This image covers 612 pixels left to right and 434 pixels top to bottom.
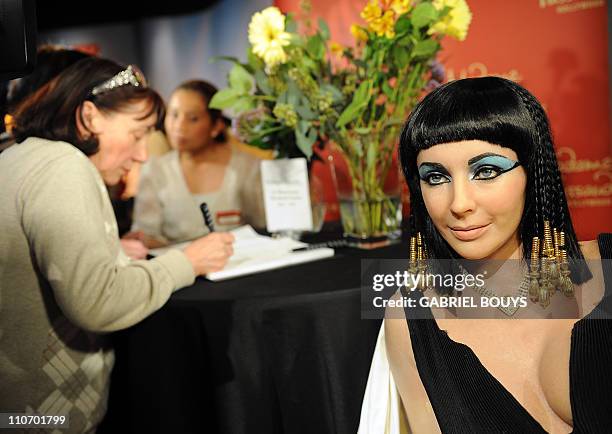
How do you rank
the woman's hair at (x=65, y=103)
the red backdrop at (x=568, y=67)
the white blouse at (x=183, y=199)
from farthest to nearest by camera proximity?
the white blouse at (x=183, y=199)
the red backdrop at (x=568, y=67)
the woman's hair at (x=65, y=103)

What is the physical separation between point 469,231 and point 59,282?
0.87 m

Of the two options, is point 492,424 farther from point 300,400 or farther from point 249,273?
point 249,273

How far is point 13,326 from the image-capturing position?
4.82 ft

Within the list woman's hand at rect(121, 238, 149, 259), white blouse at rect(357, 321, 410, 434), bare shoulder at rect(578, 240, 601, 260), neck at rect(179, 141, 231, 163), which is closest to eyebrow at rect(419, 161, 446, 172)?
bare shoulder at rect(578, 240, 601, 260)

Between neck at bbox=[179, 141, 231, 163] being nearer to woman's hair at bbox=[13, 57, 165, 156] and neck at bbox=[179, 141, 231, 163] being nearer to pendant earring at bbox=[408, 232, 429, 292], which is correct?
woman's hair at bbox=[13, 57, 165, 156]

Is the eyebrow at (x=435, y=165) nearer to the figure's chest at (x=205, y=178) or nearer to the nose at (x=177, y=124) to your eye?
the figure's chest at (x=205, y=178)

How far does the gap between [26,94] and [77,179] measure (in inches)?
13.6

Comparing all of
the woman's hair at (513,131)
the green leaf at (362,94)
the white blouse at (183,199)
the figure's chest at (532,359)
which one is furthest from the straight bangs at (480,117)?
the white blouse at (183,199)

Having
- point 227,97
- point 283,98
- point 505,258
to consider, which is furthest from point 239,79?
point 505,258

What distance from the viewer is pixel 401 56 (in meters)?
1.78

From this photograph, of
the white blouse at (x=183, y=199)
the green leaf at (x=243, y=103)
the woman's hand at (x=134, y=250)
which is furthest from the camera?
the white blouse at (x=183, y=199)

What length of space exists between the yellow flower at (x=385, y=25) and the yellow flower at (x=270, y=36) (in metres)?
0.25

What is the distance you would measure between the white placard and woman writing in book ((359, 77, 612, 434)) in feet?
2.86

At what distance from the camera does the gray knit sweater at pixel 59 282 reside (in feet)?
4.59
